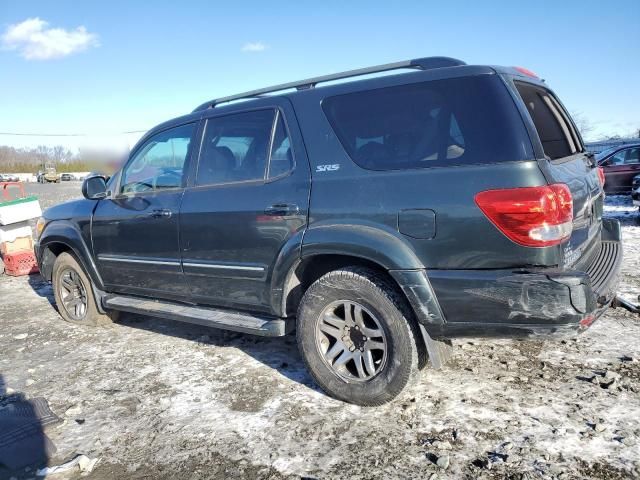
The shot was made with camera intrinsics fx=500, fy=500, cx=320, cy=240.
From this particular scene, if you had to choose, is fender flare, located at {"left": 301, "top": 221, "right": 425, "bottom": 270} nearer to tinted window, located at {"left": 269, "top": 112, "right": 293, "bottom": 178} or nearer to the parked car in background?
tinted window, located at {"left": 269, "top": 112, "right": 293, "bottom": 178}

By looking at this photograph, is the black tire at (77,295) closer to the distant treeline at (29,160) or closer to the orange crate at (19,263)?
the orange crate at (19,263)

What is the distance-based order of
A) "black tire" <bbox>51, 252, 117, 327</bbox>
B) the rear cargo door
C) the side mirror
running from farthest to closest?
"black tire" <bbox>51, 252, 117, 327</bbox>, the side mirror, the rear cargo door

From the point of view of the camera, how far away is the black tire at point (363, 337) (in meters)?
3.00

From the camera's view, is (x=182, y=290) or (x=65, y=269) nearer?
(x=182, y=290)

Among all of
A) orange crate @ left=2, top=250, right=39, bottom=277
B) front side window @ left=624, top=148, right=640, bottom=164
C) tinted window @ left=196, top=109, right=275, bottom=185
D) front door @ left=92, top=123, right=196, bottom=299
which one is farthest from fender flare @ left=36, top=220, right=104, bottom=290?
front side window @ left=624, top=148, right=640, bottom=164

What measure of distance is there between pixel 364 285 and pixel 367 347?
413mm

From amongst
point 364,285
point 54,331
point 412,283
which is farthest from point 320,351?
point 54,331

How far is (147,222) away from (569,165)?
3243 millimetres

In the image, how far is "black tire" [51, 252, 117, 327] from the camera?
16.9 ft

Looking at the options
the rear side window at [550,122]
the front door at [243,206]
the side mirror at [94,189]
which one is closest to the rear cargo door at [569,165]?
the rear side window at [550,122]

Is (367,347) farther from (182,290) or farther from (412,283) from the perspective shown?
(182,290)

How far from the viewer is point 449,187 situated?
2732 millimetres

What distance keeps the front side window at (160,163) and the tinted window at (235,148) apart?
25cm

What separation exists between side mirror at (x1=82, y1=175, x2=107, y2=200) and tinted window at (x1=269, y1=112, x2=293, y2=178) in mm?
2028
